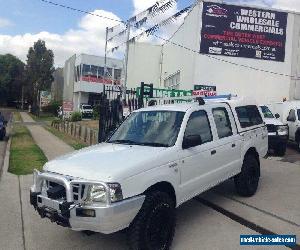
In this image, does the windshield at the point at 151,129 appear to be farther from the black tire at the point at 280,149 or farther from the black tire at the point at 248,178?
the black tire at the point at 280,149

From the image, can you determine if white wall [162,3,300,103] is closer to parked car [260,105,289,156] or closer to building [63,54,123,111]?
parked car [260,105,289,156]

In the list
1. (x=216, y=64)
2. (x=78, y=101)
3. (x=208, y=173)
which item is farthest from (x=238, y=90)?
(x=78, y=101)

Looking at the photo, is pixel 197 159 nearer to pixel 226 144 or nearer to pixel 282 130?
pixel 226 144

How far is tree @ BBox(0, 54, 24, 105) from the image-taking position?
296 ft

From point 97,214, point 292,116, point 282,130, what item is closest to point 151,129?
point 97,214

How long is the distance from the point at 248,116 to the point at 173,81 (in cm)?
2194

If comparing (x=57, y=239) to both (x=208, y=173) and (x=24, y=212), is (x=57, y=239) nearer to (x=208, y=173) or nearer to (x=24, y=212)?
(x=24, y=212)

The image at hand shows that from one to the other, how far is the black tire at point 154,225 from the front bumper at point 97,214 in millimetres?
113

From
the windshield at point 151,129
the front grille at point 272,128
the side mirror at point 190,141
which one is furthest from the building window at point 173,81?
the side mirror at point 190,141

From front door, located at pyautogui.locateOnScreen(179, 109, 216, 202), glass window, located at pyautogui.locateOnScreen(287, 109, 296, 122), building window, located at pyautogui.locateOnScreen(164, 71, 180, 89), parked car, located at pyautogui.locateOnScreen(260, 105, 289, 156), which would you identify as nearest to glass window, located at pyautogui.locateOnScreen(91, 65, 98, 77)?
building window, located at pyautogui.locateOnScreen(164, 71, 180, 89)

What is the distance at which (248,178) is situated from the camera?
25.2ft

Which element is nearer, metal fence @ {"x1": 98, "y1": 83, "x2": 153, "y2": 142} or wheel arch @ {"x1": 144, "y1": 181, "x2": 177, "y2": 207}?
wheel arch @ {"x1": 144, "y1": 181, "x2": 177, "y2": 207}

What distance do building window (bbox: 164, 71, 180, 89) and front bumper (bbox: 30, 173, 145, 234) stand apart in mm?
23307

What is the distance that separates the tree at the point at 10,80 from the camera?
90312 mm
